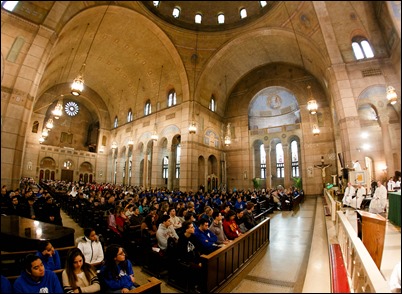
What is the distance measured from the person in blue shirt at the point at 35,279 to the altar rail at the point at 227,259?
6.64ft

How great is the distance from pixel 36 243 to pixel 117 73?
40.2 feet

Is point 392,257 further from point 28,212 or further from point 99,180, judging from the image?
point 99,180

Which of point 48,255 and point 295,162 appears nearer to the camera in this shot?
point 48,255

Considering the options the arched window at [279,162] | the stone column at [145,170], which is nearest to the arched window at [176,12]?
the stone column at [145,170]

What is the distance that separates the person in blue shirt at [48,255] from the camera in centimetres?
319

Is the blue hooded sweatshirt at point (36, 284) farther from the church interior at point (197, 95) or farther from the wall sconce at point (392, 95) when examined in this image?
the wall sconce at point (392, 95)

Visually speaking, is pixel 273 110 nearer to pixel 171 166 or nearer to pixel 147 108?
pixel 171 166

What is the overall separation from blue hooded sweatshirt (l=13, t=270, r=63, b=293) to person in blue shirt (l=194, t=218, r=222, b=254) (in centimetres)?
238

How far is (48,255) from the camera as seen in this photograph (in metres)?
3.23

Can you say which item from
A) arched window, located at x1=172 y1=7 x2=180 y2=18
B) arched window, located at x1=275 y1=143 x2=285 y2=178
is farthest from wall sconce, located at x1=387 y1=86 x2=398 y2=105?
arched window, located at x1=275 y1=143 x2=285 y2=178

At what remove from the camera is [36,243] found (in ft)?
11.0

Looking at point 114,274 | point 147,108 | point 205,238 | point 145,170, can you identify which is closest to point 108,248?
point 114,274

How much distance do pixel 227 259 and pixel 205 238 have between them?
63cm

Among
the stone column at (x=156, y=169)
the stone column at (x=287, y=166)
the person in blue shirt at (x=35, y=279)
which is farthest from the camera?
the stone column at (x=287, y=166)
